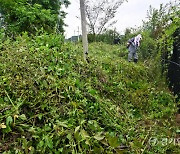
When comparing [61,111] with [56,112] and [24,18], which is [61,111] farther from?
[24,18]

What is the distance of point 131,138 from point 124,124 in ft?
1.09

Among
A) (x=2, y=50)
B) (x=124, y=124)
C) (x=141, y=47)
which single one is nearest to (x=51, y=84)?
(x=124, y=124)

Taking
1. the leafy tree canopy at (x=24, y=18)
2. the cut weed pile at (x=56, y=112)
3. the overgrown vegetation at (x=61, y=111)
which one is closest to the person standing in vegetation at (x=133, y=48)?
the leafy tree canopy at (x=24, y=18)

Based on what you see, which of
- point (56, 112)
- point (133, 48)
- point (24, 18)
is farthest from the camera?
point (133, 48)

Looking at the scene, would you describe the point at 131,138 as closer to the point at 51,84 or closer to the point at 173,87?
the point at 51,84

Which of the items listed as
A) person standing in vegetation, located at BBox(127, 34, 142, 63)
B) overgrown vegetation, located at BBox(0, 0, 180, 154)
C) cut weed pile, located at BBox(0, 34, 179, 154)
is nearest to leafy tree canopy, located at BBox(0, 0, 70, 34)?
overgrown vegetation, located at BBox(0, 0, 180, 154)

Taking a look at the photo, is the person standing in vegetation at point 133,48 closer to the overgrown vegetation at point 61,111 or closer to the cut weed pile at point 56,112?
the overgrown vegetation at point 61,111

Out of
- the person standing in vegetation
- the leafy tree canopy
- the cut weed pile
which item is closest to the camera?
the cut weed pile

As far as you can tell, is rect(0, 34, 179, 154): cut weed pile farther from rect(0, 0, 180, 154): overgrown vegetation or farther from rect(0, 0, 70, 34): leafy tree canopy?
rect(0, 0, 70, 34): leafy tree canopy

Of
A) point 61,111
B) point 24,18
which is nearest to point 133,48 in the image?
point 24,18

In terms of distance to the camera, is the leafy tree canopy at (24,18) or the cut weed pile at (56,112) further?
the leafy tree canopy at (24,18)

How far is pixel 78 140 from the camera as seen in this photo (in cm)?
239

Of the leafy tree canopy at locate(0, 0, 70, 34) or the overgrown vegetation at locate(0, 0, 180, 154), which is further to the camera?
the leafy tree canopy at locate(0, 0, 70, 34)

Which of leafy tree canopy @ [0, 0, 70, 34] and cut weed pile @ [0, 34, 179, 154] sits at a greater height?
leafy tree canopy @ [0, 0, 70, 34]
